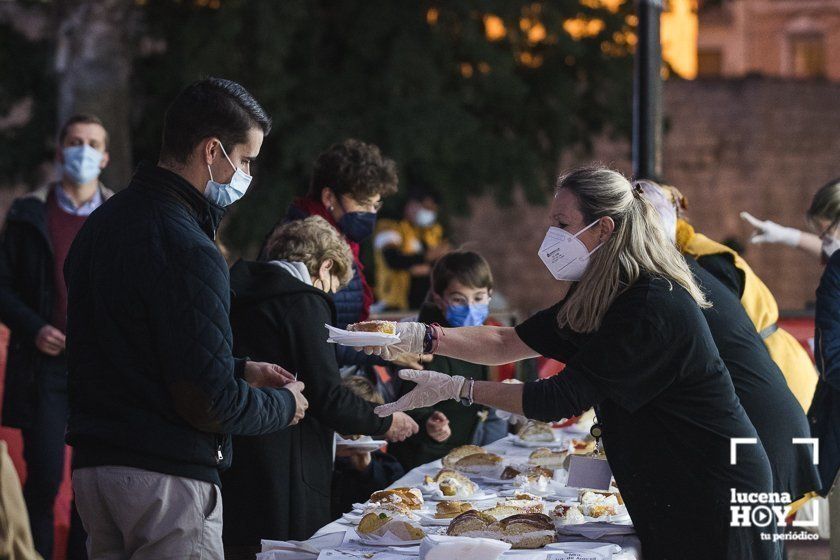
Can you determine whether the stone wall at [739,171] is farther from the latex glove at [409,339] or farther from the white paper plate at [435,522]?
the white paper plate at [435,522]

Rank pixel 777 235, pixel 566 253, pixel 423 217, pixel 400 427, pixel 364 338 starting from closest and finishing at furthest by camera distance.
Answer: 1. pixel 566 253
2. pixel 364 338
3. pixel 400 427
4. pixel 777 235
5. pixel 423 217

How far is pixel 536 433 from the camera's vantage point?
5.50 meters

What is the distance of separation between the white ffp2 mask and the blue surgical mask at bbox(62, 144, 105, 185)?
120 inches

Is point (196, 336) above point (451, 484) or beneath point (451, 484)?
above

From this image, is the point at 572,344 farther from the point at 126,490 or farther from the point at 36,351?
the point at 36,351

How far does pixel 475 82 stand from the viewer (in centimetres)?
1257

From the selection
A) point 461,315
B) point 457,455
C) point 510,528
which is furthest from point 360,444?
point 510,528

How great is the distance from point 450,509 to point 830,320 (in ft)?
6.01

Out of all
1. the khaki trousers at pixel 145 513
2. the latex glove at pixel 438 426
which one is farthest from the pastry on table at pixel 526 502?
the khaki trousers at pixel 145 513

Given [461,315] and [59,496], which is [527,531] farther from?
[59,496]

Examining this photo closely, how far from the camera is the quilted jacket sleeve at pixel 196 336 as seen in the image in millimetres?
2990

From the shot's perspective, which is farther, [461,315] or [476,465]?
[461,315]

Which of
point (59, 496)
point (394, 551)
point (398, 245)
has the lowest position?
point (59, 496)

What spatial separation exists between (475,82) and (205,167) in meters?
9.59
